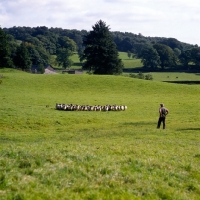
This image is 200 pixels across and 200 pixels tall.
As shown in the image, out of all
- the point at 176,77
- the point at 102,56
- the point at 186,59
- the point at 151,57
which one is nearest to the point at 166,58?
the point at 151,57

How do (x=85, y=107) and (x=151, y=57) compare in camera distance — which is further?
(x=151, y=57)

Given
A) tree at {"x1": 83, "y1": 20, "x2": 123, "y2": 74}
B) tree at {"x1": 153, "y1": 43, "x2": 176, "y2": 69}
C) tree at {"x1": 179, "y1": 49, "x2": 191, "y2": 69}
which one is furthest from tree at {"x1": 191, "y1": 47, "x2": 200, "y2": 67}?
tree at {"x1": 83, "y1": 20, "x2": 123, "y2": 74}

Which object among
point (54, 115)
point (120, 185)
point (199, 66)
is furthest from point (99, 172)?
point (199, 66)

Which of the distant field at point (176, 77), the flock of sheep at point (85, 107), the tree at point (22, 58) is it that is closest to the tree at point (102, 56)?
the tree at point (22, 58)

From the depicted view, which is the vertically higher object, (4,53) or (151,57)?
(151,57)

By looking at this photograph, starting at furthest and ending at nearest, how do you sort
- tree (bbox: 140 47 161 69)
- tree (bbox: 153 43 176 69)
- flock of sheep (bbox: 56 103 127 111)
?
tree (bbox: 153 43 176 69), tree (bbox: 140 47 161 69), flock of sheep (bbox: 56 103 127 111)

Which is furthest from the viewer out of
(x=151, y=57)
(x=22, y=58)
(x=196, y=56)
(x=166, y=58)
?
(x=166, y=58)

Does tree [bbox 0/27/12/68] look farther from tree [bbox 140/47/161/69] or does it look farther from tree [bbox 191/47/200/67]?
tree [bbox 191/47/200/67]

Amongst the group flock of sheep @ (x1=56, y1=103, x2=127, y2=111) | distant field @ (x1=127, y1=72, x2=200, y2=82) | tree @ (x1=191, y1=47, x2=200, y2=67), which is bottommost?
flock of sheep @ (x1=56, y1=103, x2=127, y2=111)

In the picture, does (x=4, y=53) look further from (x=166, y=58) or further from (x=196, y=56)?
(x=196, y=56)

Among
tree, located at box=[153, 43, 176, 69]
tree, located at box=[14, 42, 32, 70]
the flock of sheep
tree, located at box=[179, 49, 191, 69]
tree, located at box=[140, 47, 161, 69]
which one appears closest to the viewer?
the flock of sheep

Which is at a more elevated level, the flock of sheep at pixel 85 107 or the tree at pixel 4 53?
the tree at pixel 4 53

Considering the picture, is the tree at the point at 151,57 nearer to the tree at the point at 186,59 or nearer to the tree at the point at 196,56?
the tree at the point at 186,59

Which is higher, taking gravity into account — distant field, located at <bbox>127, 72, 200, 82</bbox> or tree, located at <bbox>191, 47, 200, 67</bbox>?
tree, located at <bbox>191, 47, 200, 67</bbox>
